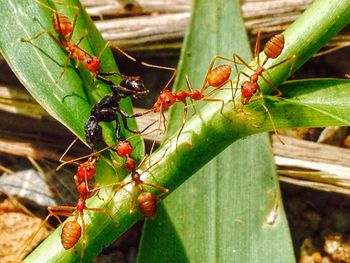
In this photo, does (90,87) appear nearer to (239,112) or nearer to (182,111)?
(182,111)

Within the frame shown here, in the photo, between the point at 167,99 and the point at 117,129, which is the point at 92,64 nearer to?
the point at 117,129

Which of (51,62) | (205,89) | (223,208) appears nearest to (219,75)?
(205,89)

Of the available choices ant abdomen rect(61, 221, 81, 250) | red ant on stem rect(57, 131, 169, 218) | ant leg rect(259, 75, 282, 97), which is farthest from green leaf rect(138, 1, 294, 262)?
ant leg rect(259, 75, 282, 97)

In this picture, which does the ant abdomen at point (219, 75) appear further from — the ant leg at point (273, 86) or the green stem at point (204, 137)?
the ant leg at point (273, 86)

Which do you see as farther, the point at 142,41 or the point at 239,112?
the point at 142,41

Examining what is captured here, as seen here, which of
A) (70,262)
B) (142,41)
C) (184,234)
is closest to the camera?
(70,262)

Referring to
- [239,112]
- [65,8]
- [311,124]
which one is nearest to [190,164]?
[239,112]
